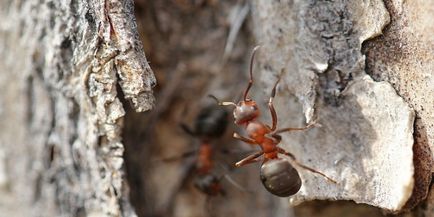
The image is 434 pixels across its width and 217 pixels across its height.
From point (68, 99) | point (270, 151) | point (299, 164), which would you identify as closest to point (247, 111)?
point (270, 151)

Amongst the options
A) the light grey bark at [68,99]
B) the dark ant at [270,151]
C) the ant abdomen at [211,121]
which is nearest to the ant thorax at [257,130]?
the dark ant at [270,151]

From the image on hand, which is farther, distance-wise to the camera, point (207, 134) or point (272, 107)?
point (207, 134)

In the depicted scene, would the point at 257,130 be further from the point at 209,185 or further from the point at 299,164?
the point at 209,185

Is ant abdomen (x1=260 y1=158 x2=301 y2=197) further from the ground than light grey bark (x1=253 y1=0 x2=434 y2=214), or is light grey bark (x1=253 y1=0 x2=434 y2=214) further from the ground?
light grey bark (x1=253 y1=0 x2=434 y2=214)

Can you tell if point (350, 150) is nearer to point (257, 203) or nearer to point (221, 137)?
point (257, 203)

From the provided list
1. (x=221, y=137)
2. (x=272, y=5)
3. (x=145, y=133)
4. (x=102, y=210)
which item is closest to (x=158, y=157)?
(x=145, y=133)

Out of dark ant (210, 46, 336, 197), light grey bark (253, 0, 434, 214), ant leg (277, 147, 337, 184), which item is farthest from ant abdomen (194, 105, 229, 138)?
light grey bark (253, 0, 434, 214)

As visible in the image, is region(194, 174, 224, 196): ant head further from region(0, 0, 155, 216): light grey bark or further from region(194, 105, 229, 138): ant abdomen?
region(0, 0, 155, 216): light grey bark
